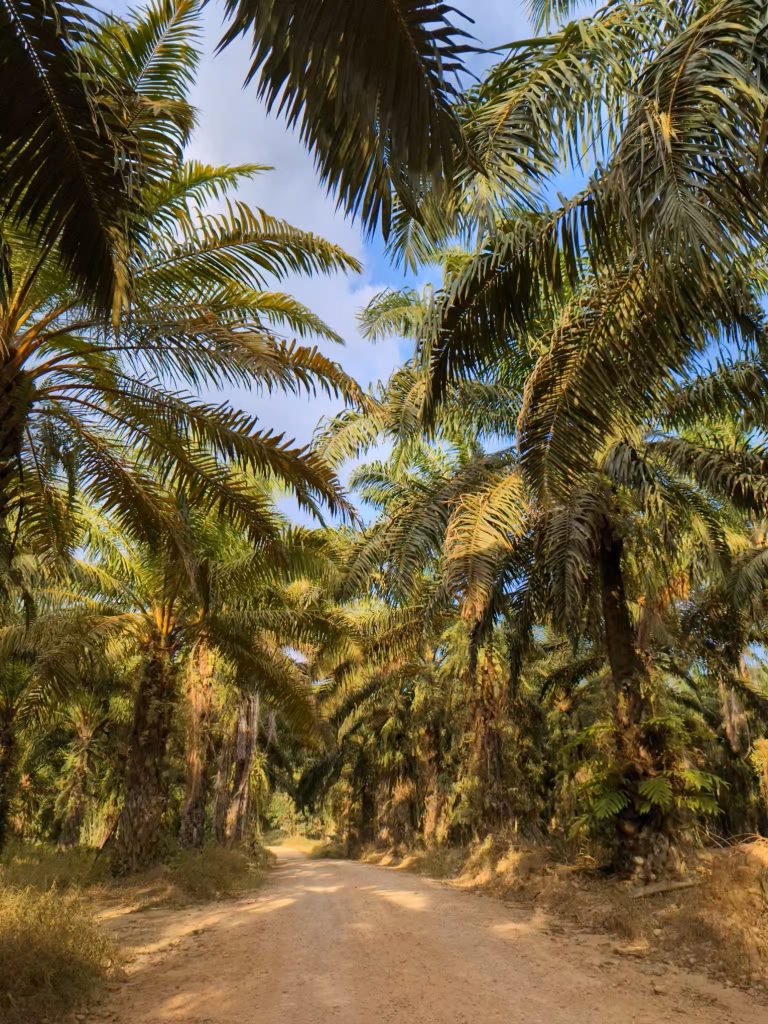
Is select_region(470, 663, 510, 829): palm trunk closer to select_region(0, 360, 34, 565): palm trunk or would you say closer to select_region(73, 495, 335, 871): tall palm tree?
select_region(73, 495, 335, 871): tall palm tree

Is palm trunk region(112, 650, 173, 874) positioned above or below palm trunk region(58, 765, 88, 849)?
above

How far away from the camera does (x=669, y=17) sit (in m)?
4.78

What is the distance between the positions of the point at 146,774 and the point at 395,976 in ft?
28.0

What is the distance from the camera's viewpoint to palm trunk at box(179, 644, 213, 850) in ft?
54.9

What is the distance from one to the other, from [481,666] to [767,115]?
1501cm

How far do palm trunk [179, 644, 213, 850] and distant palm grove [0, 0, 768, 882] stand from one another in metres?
0.10

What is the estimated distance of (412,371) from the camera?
9.48 meters

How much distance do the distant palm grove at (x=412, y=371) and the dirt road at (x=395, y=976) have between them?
2.59 metres

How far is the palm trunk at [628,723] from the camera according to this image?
383 inches

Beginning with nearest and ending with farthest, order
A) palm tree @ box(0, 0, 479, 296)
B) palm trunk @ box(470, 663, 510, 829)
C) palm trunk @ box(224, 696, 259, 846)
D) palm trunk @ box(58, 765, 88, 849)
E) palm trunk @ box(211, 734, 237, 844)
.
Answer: palm tree @ box(0, 0, 479, 296), palm trunk @ box(470, 663, 510, 829), palm trunk @ box(211, 734, 237, 844), palm trunk @ box(224, 696, 259, 846), palm trunk @ box(58, 765, 88, 849)

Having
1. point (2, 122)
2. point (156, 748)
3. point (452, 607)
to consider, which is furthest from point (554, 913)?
point (2, 122)

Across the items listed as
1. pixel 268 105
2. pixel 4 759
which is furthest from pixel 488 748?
pixel 268 105

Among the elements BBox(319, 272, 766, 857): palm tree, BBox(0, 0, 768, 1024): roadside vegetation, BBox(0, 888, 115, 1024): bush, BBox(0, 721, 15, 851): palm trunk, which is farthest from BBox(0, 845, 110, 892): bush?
BBox(319, 272, 766, 857): palm tree

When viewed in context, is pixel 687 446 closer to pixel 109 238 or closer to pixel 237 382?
pixel 237 382
